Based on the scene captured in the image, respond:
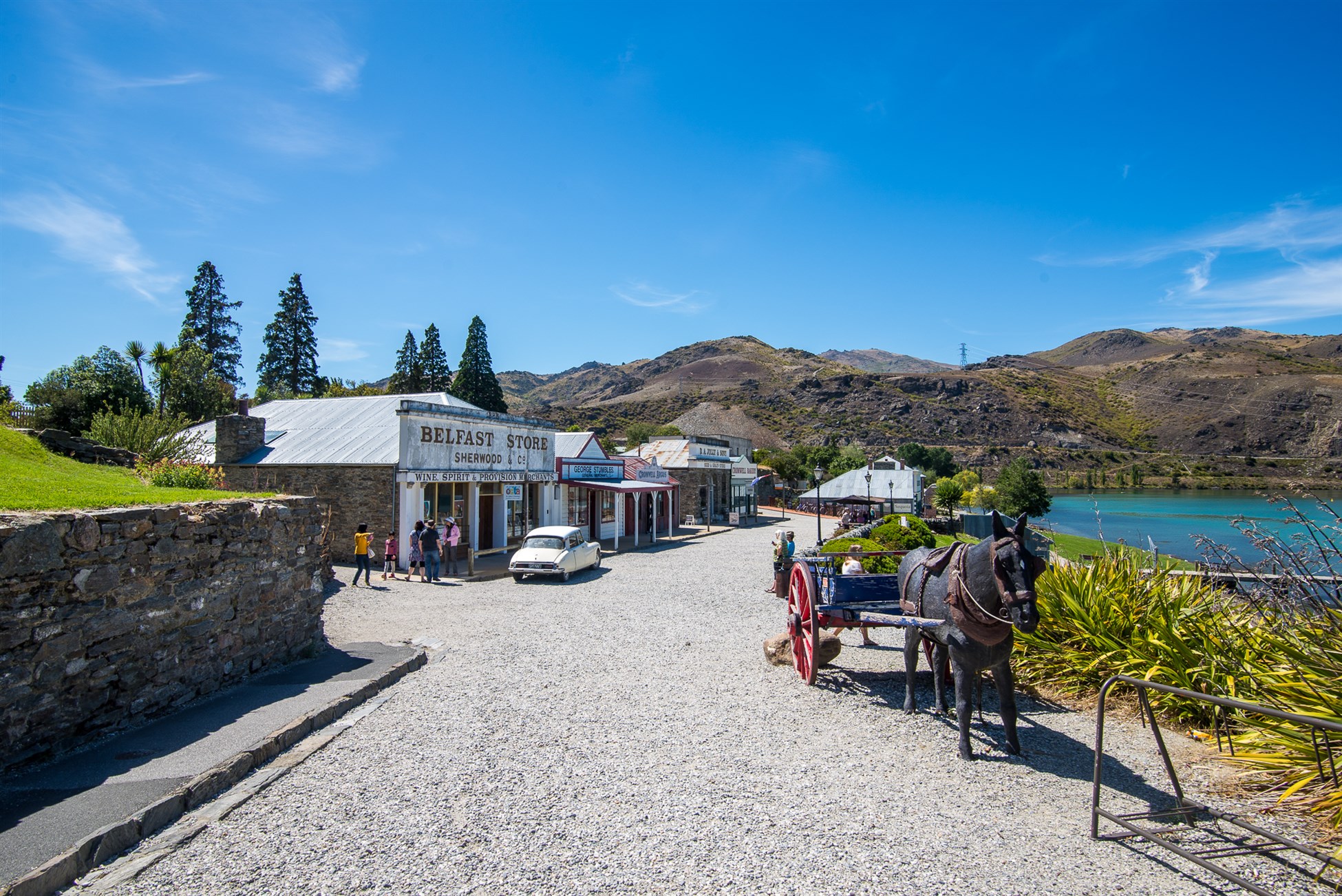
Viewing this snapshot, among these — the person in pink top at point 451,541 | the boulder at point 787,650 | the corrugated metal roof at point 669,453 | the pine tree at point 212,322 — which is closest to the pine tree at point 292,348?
the pine tree at point 212,322

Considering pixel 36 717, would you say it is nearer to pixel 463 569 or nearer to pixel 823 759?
pixel 823 759

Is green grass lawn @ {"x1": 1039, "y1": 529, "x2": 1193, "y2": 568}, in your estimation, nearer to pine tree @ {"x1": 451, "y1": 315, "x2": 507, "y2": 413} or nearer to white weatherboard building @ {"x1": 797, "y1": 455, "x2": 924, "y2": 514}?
white weatherboard building @ {"x1": 797, "y1": 455, "x2": 924, "y2": 514}

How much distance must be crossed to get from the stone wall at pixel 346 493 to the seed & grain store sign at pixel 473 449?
0.89 metres

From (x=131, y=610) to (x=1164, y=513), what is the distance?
47195mm

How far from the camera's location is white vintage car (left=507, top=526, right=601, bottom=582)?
17688mm

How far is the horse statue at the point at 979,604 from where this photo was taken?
212 inches

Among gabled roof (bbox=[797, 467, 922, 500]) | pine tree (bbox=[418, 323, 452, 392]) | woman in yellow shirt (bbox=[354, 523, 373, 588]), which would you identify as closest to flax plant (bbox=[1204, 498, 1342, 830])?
Result: woman in yellow shirt (bbox=[354, 523, 373, 588])

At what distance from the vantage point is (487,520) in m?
23.6

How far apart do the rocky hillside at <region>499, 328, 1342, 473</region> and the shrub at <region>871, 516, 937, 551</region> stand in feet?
248

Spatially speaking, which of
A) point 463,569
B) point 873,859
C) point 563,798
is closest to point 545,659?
point 563,798

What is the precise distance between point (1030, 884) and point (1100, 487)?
100 meters

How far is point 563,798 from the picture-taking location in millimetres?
5352

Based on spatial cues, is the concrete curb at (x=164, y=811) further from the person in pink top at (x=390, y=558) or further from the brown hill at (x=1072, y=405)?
the brown hill at (x=1072, y=405)

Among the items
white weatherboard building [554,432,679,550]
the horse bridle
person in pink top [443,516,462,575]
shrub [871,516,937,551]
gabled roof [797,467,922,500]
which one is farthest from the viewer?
gabled roof [797,467,922,500]
